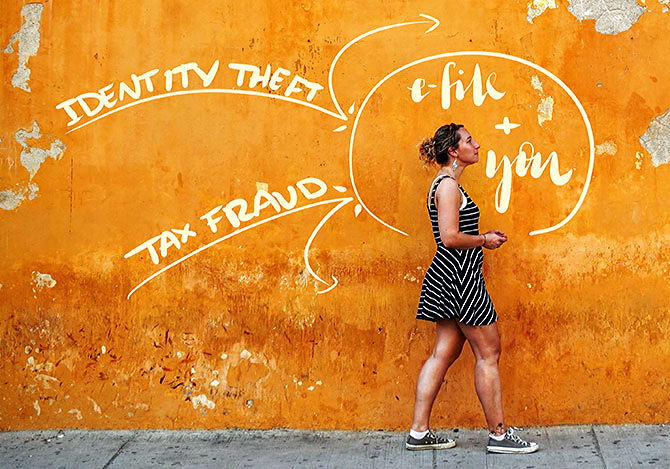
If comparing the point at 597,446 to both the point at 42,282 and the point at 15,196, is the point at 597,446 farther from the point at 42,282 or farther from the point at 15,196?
the point at 15,196

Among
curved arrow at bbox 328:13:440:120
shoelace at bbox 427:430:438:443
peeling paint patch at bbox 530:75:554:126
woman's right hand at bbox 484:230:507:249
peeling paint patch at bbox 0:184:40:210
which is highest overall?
curved arrow at bbox 328:13:440:120

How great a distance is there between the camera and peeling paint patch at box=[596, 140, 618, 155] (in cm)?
529

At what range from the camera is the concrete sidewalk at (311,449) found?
4930 millimetres

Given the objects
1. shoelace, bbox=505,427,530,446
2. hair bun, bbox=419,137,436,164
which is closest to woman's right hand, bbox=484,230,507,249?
hair bun, bbox=419,137,436,164

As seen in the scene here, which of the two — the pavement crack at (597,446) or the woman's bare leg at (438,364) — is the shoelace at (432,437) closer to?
the woman's bare leg at (438,364)

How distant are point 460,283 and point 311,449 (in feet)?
4.02

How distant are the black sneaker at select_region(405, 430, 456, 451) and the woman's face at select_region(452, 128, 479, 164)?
1451mm

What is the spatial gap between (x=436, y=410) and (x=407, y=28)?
214cm

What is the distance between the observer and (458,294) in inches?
→ 193

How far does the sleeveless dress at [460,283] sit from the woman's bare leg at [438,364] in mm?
113

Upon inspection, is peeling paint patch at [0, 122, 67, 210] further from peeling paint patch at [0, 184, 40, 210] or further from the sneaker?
the sneaker

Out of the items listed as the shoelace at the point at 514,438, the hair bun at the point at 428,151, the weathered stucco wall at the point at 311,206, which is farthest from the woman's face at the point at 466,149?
the shoelace at the point at 514,438

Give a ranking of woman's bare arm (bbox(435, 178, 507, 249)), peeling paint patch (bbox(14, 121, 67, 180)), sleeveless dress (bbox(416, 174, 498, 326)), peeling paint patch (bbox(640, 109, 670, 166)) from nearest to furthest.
Result: woman's bare arm (bbox(435, 178, 507, 249)) → sleeveless dress (bbox(416, 174, 498, 326)) → peeling paint patch (bbox(640, 109, 670, 166)) → peeling paint patch (bbox(14, 121, 67, 180))

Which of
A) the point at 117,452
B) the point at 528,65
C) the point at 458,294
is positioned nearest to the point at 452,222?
the point at 458,294
